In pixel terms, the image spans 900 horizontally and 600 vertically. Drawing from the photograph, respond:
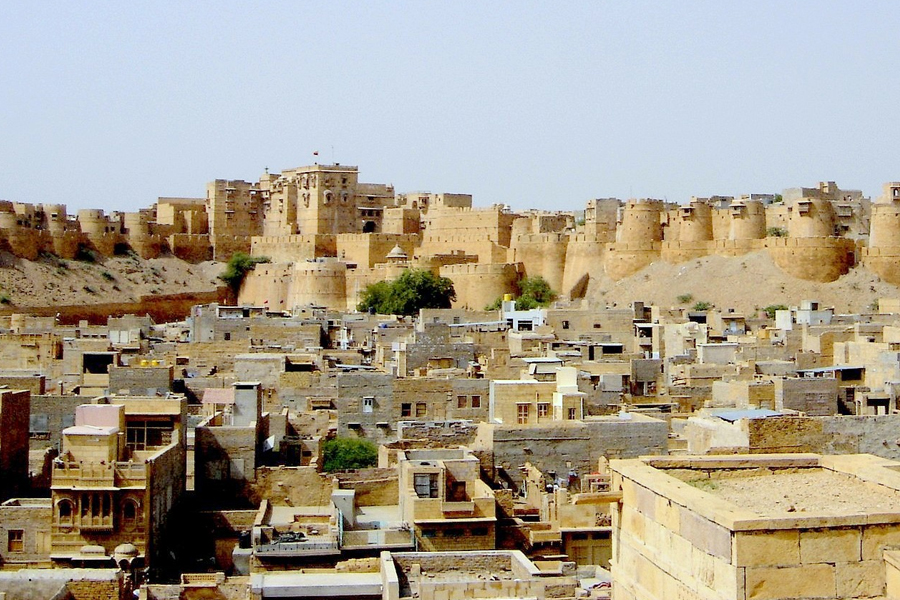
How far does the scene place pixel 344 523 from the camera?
49.3 feet

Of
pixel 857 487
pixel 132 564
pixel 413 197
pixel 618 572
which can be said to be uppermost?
pixel 413 197

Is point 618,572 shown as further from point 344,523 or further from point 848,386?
point 848,386

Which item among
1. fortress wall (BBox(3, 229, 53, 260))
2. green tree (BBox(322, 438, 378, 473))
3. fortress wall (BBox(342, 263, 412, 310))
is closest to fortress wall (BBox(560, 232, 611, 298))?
fortress wall (BBox(342, 263, 412, 310))

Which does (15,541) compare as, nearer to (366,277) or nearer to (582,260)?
(366,277)

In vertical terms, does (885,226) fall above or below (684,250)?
above

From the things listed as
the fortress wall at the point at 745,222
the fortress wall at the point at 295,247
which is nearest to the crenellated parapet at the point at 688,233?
the fortress wall at the point at 745,222

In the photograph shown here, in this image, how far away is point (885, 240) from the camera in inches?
1880

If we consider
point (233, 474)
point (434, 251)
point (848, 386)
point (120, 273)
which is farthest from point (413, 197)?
point (233, 474)

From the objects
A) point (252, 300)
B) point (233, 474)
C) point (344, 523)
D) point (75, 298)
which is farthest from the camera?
point (252, 300)

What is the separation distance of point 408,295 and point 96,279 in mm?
14308

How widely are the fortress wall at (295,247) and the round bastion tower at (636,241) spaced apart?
40.6ft

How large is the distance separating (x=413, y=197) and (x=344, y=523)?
4932 cm

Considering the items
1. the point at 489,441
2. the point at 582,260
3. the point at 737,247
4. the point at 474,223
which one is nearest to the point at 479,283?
the point at 582,260

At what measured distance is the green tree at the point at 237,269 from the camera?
56.4 meters
